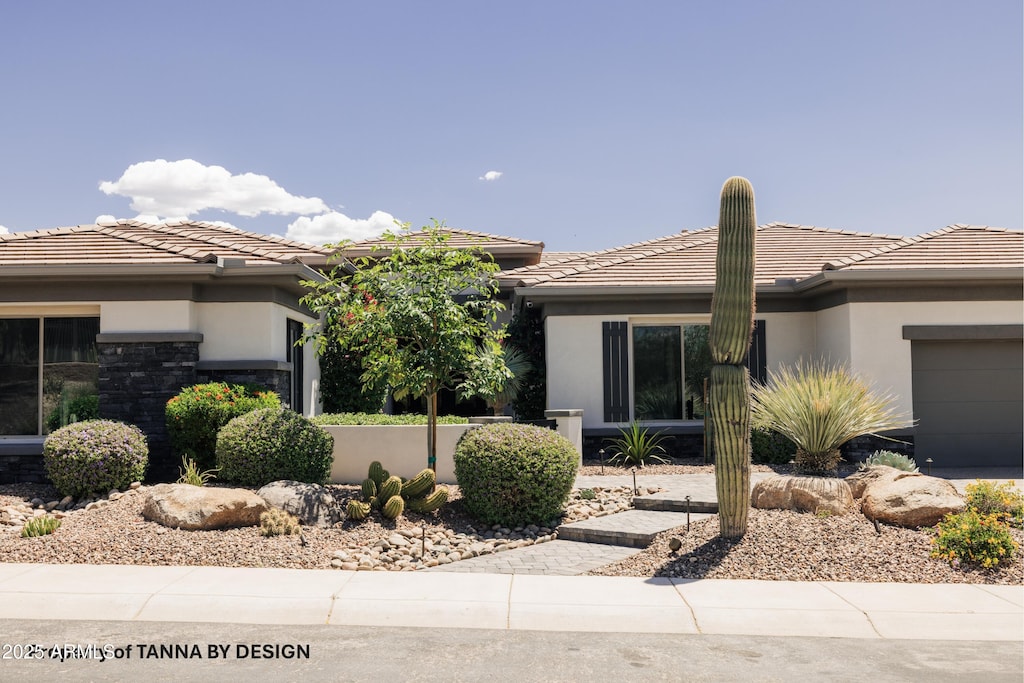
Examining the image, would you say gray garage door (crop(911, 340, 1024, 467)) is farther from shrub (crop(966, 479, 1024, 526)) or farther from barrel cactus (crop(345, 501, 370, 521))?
barrel cactus (crop(345, 501, 370, 521))

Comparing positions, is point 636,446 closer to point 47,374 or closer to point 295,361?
point 295,361

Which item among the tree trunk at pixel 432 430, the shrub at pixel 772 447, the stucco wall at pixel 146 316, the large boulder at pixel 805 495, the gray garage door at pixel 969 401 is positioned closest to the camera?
the large boulder at pixel 805 495

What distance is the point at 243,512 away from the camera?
30.1ft

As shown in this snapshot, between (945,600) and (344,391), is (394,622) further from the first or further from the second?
(344,391)

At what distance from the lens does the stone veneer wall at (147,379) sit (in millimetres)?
12086

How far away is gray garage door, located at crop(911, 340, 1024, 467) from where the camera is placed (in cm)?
1408

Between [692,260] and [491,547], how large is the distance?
8.81 metres

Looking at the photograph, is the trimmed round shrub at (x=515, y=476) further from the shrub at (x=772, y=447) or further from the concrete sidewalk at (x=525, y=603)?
the shrub at (x=772, y=447)

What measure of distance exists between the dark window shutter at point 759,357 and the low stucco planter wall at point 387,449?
607cm

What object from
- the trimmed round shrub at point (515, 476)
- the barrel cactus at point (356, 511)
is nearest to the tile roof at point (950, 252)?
the trimmed round shrub at point (515, 476)

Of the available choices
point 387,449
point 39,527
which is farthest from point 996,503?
point 39,527

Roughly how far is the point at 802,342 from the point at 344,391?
935cm

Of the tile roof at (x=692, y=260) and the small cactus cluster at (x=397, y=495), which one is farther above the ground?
the tile roof at (x=692, y=260)

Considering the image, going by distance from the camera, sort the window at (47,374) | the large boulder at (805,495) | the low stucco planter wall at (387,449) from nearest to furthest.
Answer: the large boulder at (805,495), the low stucco planter wall at (387,449), the window at (47,374)
